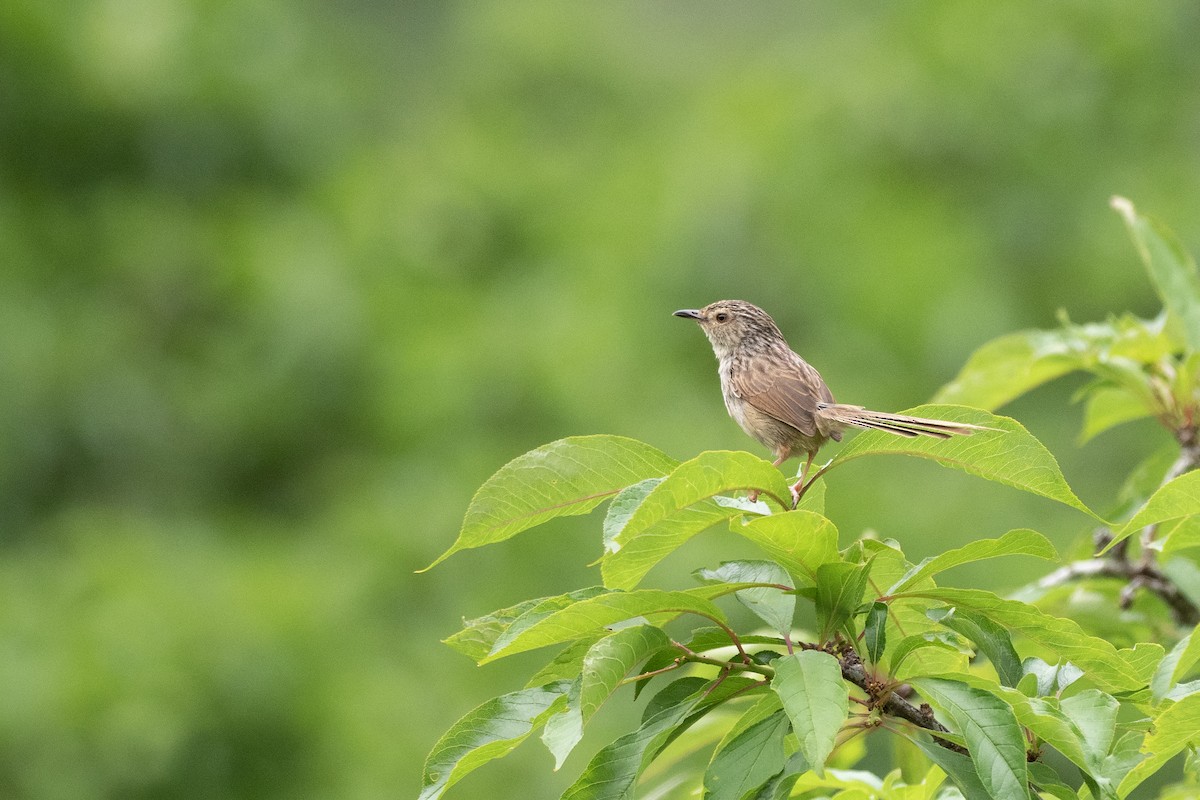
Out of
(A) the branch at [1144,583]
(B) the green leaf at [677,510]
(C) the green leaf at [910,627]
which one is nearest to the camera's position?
(B) the green leaf at [677,510]

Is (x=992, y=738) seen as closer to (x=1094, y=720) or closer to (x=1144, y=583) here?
(x=1094, y=720)

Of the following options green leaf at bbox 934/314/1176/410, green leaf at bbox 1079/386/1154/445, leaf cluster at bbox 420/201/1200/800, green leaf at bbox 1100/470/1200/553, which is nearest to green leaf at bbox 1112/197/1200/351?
green leaf at bbox 934/314/1176/410

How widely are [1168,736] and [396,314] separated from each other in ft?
41.4

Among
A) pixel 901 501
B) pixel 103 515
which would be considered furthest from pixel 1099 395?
pixel 103 515

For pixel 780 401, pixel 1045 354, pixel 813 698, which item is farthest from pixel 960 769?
pixel 780 401

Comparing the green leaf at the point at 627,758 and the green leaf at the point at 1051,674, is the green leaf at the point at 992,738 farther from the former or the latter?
the green leaf at the point at 627,758

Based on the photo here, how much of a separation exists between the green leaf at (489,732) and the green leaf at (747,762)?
0.90ft

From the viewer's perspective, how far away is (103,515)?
1281 cm

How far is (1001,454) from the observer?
221 centimetres

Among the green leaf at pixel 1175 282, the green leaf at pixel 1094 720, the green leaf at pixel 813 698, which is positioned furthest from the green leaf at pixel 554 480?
the green leaf at pixel 1175 282

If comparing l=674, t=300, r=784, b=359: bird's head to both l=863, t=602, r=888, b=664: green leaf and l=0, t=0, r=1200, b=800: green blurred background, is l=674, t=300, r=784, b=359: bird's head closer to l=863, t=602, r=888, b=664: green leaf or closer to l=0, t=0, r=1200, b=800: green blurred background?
l=863, t=602, r=888, b=664: green leaf

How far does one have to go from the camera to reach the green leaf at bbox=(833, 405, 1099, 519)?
216 cm

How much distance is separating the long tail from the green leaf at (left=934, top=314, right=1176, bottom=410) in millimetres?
252

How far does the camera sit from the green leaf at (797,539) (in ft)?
6.97
